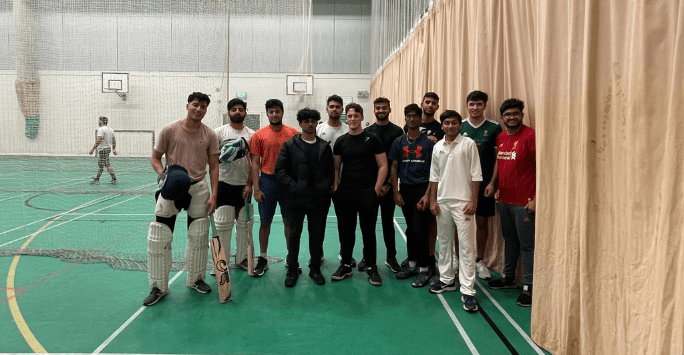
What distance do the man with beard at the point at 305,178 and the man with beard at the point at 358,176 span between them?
0.14 meters

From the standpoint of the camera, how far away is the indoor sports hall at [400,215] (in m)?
1.99

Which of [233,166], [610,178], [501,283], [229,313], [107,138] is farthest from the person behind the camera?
[107,138]

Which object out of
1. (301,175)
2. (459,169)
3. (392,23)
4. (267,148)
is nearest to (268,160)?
(267,148)

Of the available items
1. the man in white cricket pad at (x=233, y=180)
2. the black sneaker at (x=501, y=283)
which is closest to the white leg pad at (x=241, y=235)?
the man in white cricket pad at (x=233, y=180)

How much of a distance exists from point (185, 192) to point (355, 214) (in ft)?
5.48

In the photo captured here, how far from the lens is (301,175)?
3.79 metres

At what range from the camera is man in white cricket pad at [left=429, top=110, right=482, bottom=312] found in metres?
3.39

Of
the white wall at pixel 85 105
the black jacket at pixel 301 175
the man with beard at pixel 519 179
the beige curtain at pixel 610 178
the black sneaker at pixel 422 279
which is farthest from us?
the white wall at pixel 85 105

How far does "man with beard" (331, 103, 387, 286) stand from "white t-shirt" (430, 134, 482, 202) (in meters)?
0.65

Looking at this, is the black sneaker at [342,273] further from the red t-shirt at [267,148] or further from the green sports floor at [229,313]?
the red t-shirt at [267,148]

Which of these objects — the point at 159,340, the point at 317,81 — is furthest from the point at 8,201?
the point at 317,81

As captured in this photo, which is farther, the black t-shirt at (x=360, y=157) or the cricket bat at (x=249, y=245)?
the cricket bat at (x=249, y=245)

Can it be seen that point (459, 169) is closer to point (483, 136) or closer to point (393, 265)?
point (483, 136)

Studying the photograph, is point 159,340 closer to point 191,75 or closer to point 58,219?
point 191,75
